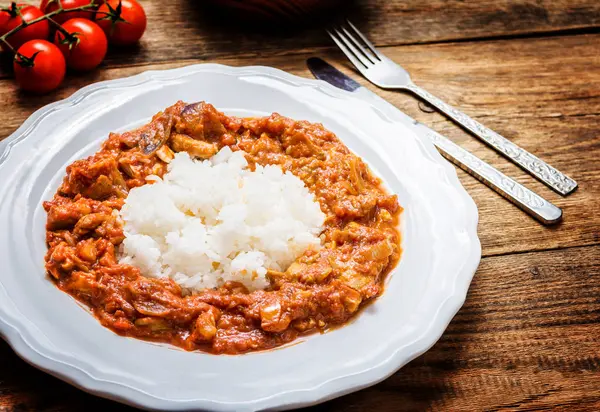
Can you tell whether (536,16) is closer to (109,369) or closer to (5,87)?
(5,87)

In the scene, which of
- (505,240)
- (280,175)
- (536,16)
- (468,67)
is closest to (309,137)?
(280,175)

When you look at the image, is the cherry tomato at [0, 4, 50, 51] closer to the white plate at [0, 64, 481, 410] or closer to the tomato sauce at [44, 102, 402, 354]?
the white plate at [0, 64, 481, 410]

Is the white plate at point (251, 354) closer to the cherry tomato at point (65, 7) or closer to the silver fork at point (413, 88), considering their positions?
the silver fork at point (413, 88)

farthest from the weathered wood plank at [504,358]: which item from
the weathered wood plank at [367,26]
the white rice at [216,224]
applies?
the weathered wood plank at [367,26]

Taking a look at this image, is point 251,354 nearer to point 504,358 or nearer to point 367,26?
point 504,358

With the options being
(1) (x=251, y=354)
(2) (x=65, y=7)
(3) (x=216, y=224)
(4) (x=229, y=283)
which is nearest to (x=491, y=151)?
(3) (x=216, y=224)

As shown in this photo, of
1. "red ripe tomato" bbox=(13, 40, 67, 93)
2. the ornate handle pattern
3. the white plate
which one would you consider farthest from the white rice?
"red ripe tomato" bbox=(13, 40, 67, 93)
